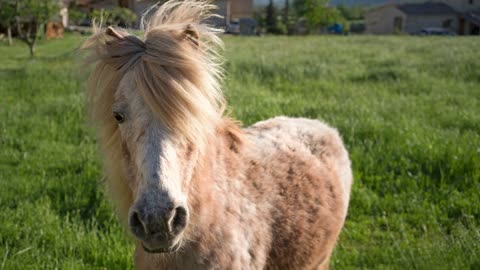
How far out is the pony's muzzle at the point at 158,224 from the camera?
5.33ft

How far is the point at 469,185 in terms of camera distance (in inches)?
197

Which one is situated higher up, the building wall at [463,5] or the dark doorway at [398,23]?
the building wall at [463,5]

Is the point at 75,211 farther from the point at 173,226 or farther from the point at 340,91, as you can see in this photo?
the point at 340,91

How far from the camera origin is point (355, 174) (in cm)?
528

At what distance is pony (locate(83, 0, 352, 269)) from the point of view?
5.77 feet

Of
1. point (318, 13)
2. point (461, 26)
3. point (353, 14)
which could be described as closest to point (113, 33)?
point (461, 26)

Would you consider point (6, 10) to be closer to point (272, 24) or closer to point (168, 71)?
point (168, 71)

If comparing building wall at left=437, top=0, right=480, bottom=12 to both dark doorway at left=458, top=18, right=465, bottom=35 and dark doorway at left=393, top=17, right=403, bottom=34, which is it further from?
dark doorway at left=393, top=17, right=403, bottom=34

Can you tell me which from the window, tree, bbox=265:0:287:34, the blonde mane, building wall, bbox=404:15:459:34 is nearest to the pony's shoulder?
the blonde mane

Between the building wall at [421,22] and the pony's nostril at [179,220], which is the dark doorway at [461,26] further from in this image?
the pony's nostril at [179,220]

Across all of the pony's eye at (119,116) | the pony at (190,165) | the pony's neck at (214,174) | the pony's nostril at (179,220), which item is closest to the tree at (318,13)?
the pony at (190,165)

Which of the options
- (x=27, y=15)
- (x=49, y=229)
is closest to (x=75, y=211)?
(x=49, y=229)

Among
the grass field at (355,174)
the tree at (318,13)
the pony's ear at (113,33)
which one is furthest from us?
the tree at (318,13)

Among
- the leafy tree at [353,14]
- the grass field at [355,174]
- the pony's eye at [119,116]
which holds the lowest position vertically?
the grass field at [355,174]
